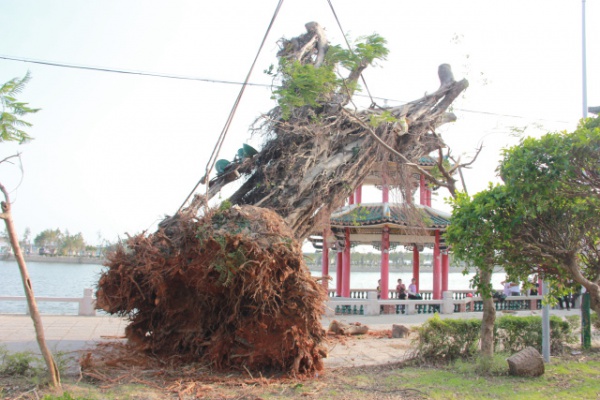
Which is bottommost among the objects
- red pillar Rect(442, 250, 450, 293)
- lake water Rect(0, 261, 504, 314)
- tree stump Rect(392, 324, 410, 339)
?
lake water Rect(0, 261, 504, 314)

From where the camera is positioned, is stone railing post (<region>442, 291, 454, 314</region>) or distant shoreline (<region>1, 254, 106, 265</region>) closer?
stone railing post (<region>442, 291, 454, 314</region>)

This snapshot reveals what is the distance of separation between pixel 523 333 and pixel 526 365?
217 centimetres

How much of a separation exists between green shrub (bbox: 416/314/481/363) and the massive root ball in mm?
2007

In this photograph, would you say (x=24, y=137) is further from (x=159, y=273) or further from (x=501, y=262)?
(x=501, y=262)

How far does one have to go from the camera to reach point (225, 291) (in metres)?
7.55

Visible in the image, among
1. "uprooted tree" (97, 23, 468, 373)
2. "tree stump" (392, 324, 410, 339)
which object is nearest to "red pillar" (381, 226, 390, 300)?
"tree stump" (392, 324, 410, 339)

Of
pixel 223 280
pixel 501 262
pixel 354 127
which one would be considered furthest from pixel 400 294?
pixel 223 280

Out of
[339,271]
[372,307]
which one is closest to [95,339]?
[372,307]

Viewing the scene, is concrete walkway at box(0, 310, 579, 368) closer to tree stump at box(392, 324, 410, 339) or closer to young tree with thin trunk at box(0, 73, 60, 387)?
tree stump at box(392, 324, 410, 339)

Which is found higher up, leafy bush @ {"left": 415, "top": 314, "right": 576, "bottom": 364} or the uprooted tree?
the uprooted tree

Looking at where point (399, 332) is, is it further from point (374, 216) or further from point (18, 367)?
point (18, 367)

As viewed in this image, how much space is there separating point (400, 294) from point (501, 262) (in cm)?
1134

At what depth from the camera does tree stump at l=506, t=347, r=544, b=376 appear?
7324 millimetres

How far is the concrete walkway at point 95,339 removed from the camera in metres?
9.00
